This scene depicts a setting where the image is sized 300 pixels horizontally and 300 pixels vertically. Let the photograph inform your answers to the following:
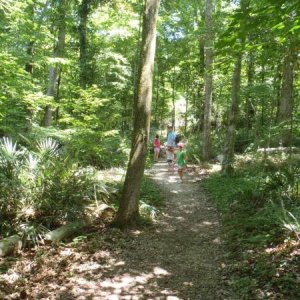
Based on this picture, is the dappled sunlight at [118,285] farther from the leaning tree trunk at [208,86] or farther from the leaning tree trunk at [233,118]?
the leaning tree trunk at [208,86]

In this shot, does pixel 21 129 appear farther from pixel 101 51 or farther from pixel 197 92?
pixel 197 92

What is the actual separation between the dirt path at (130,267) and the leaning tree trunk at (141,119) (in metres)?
0.51

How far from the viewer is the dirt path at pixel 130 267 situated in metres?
5.11

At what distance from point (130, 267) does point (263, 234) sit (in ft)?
8.61

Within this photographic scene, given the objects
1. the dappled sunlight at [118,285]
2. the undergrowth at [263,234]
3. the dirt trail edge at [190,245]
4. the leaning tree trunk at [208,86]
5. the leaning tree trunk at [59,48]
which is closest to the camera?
the undergrowth at [263,234]

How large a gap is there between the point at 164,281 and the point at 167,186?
692 centimetres

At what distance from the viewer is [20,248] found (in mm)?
6625

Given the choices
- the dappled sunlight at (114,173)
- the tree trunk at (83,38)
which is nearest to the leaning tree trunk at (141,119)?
the dappled sunlight at (114,173)

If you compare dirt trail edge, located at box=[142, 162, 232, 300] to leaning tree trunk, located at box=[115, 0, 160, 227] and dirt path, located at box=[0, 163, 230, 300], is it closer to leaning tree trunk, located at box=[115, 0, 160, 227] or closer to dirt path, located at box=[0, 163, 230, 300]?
dirt path, located at box=[0, 163, 230, 300]

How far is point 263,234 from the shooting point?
21.4ft

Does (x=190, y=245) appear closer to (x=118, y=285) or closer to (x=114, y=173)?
(x=118, y=285)

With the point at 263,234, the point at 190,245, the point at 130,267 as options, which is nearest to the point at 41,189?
the point at 130,267

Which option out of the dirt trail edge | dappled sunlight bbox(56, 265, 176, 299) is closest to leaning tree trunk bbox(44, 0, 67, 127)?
the dirt trail edge

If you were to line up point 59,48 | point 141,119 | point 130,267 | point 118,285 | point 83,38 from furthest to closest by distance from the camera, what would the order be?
point 83,38 → point 59,48 → point 141,119 → point 130,267 → point 118,285
